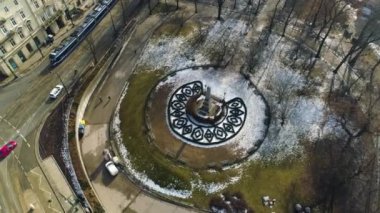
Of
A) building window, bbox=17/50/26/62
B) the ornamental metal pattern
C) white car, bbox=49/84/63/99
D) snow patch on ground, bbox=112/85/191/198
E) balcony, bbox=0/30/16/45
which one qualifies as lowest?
snow patch on ground, bbox=112/85/191/198

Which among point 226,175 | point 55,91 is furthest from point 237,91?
point 55,91

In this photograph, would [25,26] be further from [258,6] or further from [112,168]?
[258,6]

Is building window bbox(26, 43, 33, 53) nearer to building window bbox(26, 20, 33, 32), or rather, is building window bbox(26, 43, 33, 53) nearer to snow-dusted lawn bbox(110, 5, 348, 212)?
building window bbox(26, 20, 33, 32)

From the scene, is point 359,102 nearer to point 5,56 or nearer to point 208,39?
point 208,39

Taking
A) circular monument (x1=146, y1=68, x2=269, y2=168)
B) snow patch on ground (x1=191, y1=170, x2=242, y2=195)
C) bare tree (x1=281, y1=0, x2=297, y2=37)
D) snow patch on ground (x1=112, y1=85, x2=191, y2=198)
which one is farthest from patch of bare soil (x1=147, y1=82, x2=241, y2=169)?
bare tree (x1=281, y1=0, x2=297, y2=37)

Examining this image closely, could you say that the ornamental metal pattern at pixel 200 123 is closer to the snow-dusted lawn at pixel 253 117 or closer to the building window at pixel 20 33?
the snow-dusted lawn at pixel 253 117

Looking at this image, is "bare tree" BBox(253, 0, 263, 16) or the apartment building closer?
the apartment building
